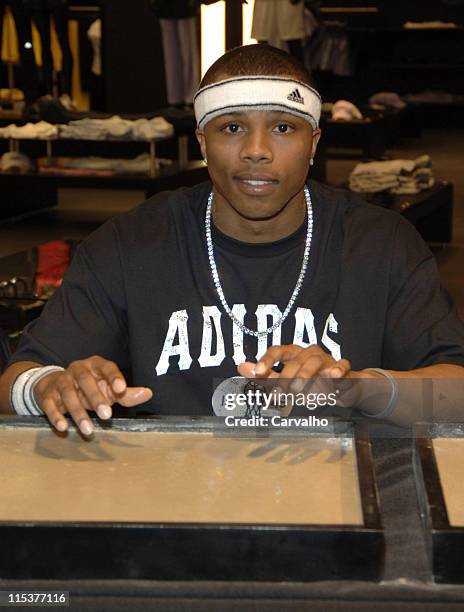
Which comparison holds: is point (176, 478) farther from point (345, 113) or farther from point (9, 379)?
point (345, 113)

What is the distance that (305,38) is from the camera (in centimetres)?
1325

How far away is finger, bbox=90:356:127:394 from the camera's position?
1604 mm

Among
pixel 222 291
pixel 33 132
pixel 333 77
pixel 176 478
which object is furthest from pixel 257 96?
pixel 333 77

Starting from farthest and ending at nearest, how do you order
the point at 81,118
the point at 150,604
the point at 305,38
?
the point at 305,38, the point at 81,118, the point at 150,604

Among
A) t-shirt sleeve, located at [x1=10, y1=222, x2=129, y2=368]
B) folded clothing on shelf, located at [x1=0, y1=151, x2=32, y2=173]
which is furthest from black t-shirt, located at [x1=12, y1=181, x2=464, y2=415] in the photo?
folded clothing on shelf, located at [x1=0, y1=151, x2=32, y2=173]

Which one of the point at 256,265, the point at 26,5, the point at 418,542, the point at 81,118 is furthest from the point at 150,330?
the point at 26,5

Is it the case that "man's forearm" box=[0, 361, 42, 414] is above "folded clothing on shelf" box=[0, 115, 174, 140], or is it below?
above

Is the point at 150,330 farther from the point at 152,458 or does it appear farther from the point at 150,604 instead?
the point at 150,604

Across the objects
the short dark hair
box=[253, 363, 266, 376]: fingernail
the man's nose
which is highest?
the short dark hair

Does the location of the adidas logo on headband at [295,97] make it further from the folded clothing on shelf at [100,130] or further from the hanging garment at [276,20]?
the hanging garment at [276,20]

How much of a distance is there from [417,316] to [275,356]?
50cm

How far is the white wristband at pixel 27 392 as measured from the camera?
1821 mm

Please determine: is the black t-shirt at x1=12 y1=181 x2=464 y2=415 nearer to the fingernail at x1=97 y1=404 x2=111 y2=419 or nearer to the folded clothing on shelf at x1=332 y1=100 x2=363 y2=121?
the fingernail at x1=97 y1=404 x2=111 y2=419

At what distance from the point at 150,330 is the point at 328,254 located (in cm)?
36
